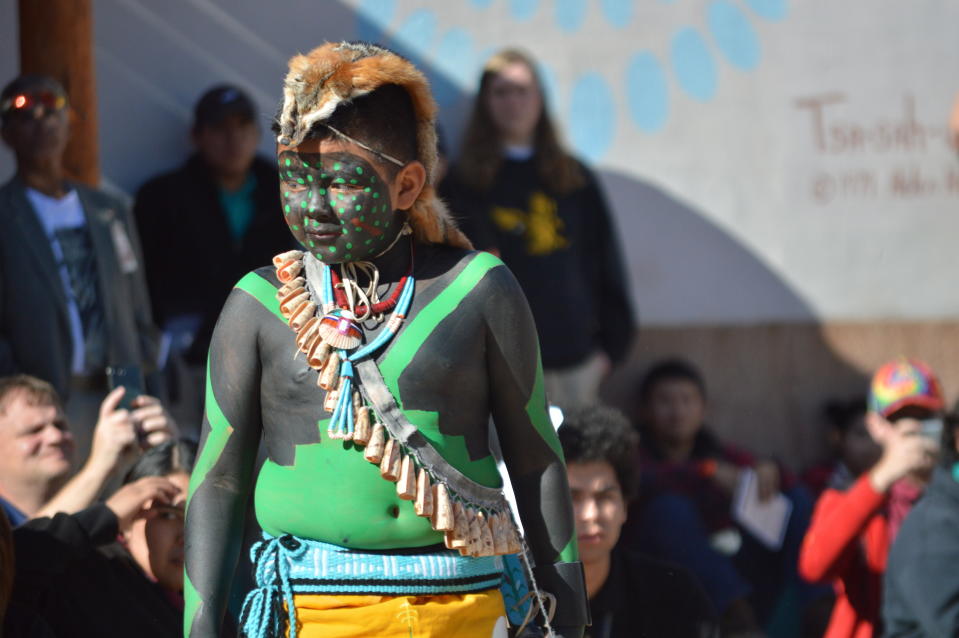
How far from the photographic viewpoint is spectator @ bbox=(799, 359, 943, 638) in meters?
4.58

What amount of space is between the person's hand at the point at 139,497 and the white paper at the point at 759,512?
2.99 meters

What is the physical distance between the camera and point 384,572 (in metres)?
2.45

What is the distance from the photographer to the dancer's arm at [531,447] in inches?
99.9

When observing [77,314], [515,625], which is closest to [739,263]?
[77,314]

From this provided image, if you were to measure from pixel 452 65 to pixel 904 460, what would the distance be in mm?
3152

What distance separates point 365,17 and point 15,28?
5.71ft

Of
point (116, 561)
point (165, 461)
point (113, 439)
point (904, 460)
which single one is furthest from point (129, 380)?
point (904, 460)

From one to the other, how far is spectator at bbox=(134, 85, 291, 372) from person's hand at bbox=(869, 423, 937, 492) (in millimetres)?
2415

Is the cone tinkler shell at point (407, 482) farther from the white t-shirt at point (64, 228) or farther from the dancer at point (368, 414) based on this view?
the white t-shirt at point (64, 228)

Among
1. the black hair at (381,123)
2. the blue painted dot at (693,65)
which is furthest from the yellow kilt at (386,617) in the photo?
the blue painted dot at (693,65)

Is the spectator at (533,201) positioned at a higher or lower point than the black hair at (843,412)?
higher

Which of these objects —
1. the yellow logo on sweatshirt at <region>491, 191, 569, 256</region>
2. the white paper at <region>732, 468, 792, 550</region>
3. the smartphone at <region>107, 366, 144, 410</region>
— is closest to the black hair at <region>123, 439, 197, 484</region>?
the smartphone at <region>107, 366, 144, 410</region>

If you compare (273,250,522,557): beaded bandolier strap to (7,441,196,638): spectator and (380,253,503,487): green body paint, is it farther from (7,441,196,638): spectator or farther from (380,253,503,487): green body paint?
(7,441,196,638): spectator

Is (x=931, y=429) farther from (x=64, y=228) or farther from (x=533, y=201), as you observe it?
(x=64, y=228)
